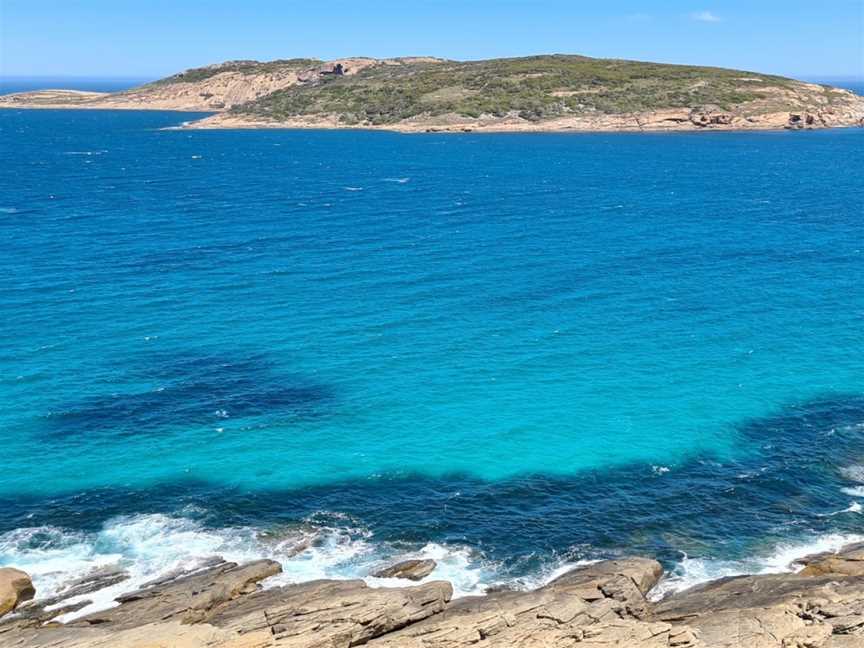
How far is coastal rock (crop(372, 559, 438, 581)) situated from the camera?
161ft

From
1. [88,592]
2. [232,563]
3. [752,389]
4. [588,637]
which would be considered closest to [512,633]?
[588,637]

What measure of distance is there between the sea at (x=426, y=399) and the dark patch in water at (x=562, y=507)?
21cm

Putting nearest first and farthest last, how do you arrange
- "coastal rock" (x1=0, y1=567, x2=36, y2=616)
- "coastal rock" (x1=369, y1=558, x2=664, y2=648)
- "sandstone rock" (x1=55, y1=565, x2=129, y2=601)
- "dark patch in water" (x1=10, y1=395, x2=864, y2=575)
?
"coastal rock" (x1=369, y1=558, x2=664, y2=648) → "coastal rock" (x1=0, y1=567, x2=36, y2=616) → "sandstone rock" (x1=55, y1=565, x2=129, y2=601) → "dark patch in water" (x1=10, y1=395, x2=864, y2=575)

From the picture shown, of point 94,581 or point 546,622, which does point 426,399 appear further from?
point 546,622

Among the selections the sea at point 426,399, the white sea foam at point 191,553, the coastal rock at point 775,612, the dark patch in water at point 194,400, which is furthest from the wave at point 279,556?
the dark patch in water at point 194,400

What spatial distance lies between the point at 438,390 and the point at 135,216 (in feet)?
296

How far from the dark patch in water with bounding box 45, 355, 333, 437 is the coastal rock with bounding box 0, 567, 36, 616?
67.0 feet

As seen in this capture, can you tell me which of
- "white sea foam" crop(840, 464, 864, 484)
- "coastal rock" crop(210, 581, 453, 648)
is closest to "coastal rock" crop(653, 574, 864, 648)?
"coastal rock" crop(210, 581, 453, 648)

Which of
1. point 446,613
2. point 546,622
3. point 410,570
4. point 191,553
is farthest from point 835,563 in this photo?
point 191,553

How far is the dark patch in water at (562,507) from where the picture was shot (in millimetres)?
53594

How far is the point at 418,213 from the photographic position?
150125 mm

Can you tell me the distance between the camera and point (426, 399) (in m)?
73.2

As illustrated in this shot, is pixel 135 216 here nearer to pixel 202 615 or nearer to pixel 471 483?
pixel 471 483

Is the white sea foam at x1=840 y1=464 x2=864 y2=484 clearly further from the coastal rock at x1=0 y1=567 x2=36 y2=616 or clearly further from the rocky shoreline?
the coastal rock at x1=0 y1=567 x2=36 y2=616
